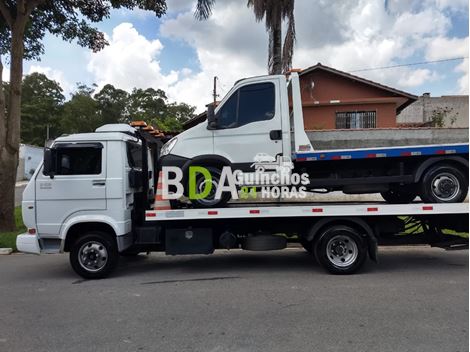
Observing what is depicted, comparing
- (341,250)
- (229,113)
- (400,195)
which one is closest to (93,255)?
(229,113)

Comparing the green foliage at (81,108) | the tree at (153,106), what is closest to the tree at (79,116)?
the green foliage at (81,108)

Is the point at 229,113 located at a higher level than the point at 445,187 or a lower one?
higher

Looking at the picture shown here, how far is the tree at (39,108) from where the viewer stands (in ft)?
183

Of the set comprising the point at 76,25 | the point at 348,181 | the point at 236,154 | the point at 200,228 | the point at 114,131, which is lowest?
the point at 200,228

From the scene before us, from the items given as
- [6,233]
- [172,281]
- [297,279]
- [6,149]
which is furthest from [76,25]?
[297,279]

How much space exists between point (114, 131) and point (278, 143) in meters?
2.72

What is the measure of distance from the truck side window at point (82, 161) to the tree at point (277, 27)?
946cm

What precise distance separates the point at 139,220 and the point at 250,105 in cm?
267

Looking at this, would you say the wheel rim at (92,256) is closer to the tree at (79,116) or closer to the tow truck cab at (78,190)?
the tow truck cab at (78,190)

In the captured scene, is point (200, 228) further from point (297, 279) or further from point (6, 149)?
point (6, 149)

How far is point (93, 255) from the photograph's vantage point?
652cm

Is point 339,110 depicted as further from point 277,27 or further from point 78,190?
point 78,190

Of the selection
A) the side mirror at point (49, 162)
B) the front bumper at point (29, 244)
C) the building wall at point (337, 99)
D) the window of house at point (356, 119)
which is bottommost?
the front bumper at point (29, 244)

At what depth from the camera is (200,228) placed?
679 cm
